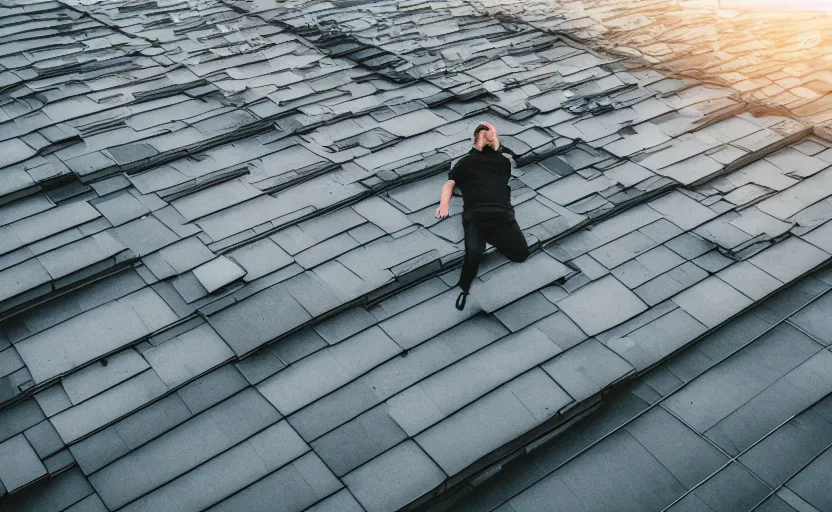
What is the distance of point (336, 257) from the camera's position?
6.05 meters

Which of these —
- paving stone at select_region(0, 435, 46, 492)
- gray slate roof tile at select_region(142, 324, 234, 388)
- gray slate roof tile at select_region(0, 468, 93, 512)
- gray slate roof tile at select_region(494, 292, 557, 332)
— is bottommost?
gray slate roof tile at select_region(0, 468, 93, 512)

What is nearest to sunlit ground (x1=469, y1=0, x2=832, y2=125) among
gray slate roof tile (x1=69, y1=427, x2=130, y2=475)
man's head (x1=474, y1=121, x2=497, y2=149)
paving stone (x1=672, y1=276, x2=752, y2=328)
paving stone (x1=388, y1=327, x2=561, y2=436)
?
paving stone (x1=672, y1=276, x2=752, y2=328)

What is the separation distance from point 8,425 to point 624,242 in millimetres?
5445

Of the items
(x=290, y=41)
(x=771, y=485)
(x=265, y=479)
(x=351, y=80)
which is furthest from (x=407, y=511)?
(x=290, y=41)

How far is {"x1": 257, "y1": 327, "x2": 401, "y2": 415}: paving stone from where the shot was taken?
4.89m

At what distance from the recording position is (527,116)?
8.43 meters

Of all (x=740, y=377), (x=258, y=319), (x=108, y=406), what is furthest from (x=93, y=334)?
(x=740, y=377)

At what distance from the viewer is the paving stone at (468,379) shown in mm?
4785

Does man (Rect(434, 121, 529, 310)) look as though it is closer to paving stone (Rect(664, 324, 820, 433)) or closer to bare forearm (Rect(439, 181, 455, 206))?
bare forearm (Rect(439, 181, 455, 206))

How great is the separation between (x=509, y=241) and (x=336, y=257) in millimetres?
1601

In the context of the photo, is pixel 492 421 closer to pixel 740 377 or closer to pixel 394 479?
pixel 394 479

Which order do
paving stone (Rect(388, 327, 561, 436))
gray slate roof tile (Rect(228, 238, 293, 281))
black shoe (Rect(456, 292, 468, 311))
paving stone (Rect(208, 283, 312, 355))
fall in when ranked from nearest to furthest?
1. paving stone (Rect(388, 327, 561, 436))
2. paving stone (Rect(208, 283, 312, 355))
3. black shoe (Rect(456, 292, 468, 311))
4. gray slate roof tile (Rect(228, 238, 293, 281))

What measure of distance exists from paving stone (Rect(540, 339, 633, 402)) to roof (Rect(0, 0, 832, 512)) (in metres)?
0.02

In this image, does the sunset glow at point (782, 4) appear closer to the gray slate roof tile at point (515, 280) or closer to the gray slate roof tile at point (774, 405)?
the gray slate roof tile at point (515, 280)
